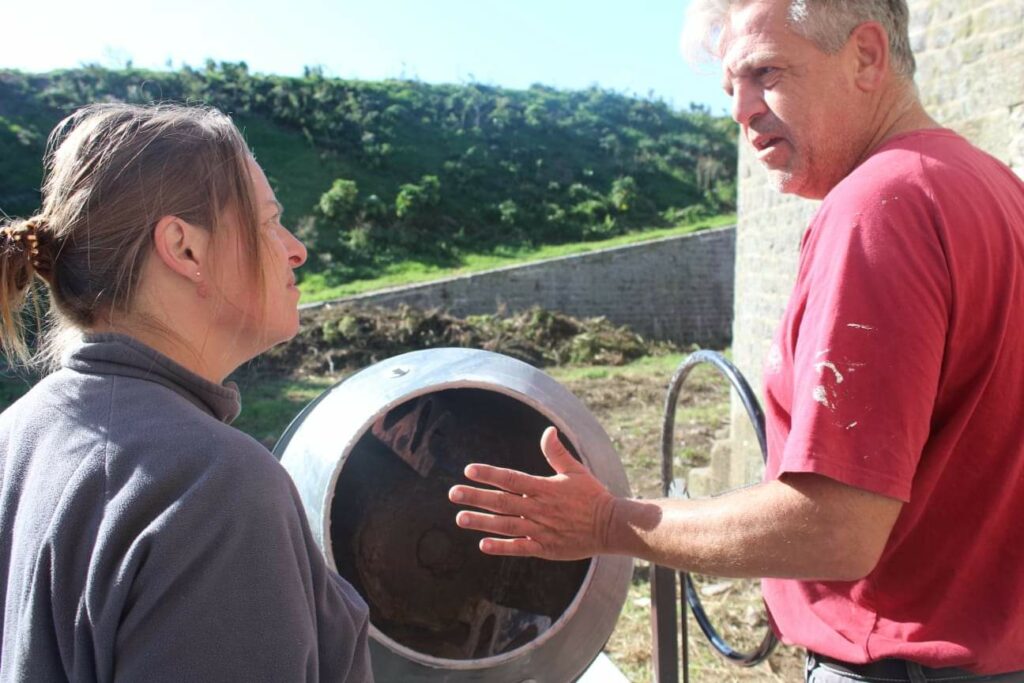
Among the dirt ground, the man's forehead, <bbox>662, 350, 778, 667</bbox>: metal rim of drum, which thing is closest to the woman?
the man's forehead

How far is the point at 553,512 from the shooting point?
1.42m

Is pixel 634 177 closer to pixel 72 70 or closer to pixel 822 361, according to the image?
pixel 72 70

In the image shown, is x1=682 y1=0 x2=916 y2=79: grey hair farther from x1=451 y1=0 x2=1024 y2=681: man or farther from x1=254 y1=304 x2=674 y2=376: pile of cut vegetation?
x1=254 y1=304 x2=674 y2=376: pile of cut vegetation

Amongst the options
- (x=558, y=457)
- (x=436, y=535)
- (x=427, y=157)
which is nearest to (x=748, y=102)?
(x=558, y=457)

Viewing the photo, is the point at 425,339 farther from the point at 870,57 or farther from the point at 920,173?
the point at 920,173

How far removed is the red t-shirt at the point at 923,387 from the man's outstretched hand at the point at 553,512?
14.7 inches

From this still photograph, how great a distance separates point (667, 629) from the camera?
2395 millimetres

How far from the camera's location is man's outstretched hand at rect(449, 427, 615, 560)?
140 centimetres

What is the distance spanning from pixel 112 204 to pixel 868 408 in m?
1.03

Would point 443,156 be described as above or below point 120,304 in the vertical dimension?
below

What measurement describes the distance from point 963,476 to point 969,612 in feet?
0.69

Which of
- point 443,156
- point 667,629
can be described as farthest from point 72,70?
point 667,629

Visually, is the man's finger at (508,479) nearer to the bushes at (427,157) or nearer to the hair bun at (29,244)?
the hair bun at (29,244)

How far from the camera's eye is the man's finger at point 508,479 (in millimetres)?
1367
